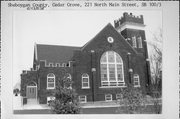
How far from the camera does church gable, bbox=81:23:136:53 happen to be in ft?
23.9

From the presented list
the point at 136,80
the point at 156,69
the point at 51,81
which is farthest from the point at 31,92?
the point at 156,69

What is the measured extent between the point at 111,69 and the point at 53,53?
1.61 meters

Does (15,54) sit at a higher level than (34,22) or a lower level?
lower

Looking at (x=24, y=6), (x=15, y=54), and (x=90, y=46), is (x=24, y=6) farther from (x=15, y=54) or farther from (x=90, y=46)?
(x=90, y=46)

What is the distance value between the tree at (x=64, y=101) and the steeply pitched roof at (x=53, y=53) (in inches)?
19.9

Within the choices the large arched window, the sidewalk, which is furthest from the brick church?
the sidewalk

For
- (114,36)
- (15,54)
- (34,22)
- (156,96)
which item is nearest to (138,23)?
(114,36)

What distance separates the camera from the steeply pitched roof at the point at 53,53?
706 centimetres

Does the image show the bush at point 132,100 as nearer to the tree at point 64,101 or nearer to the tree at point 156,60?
the tree at point 156,60

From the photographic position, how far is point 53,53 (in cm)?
709

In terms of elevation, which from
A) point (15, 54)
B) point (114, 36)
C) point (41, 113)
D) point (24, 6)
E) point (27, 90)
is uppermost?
point (24, 6)

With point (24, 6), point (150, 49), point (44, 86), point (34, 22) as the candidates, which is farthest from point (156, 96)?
point (24, 6)

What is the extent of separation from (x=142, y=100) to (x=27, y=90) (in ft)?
9.75

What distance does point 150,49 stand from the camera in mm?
7266
